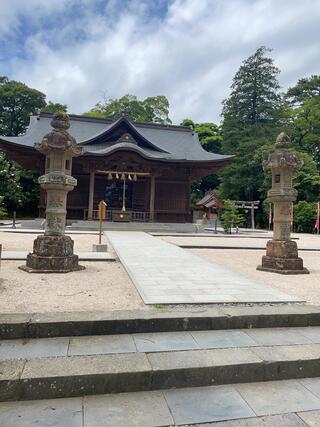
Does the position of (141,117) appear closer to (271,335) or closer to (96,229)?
(96,229)

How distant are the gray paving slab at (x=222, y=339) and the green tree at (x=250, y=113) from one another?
29529 millimetres

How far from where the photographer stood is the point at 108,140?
22.0 m

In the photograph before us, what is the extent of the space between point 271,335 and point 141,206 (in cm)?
1855

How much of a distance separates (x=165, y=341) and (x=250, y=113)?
35.7m

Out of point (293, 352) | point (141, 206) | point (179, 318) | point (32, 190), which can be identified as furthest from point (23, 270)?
point (32, 190)

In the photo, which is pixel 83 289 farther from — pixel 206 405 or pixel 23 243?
pixel 23 243

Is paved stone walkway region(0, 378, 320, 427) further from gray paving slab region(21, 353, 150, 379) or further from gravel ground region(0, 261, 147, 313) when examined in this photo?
gravel ground region(0, 261, 147, 313)

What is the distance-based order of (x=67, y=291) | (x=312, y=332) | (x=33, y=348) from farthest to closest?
(x=67, y=291) < (x=312, y=332) < (x=33, y=348)

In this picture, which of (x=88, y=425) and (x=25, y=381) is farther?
(x=25, y=381)

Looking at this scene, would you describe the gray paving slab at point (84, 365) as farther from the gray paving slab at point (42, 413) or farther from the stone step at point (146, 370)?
the gray paving slab at point (42, 413)

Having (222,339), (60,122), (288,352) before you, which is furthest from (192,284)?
(60,122)

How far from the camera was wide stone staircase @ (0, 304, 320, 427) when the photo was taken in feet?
6.75

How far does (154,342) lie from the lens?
277 centimetres

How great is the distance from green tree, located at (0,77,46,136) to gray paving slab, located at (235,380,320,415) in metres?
37.8
